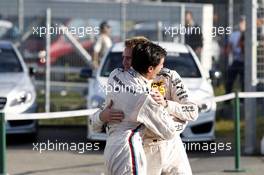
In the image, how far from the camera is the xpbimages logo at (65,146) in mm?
13461

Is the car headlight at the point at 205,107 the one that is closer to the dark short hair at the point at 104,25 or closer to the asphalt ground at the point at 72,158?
the asphalt ground at the point at 72,158

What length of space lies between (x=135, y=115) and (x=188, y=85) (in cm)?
747

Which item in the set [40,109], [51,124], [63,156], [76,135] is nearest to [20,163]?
[63,156]

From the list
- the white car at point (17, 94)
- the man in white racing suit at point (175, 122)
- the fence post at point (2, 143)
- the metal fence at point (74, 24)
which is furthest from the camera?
the metal fence at point (74, 24)

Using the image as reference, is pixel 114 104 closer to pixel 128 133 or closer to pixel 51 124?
pixel 128 133

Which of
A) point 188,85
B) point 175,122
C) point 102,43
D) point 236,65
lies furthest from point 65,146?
point 175,122

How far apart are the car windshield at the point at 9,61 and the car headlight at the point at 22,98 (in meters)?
1.03

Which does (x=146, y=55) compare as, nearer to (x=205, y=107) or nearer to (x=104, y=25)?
(x=205, y=107)

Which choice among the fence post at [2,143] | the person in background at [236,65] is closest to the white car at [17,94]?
the fence post at [2,143]

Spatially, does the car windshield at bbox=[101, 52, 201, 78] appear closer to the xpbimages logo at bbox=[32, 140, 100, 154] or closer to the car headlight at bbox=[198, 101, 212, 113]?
the car headlight at bbox=[198, 101, 212, 113]

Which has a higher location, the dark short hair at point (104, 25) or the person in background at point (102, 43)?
the dark short hair at point (104, 25)

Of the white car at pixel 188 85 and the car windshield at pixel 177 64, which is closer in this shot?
the white car at pixel 188 85

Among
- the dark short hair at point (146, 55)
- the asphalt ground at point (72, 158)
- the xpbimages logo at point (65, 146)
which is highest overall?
the dark short hair at point (146, 55)

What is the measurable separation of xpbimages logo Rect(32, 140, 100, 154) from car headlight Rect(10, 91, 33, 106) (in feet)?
2.26
